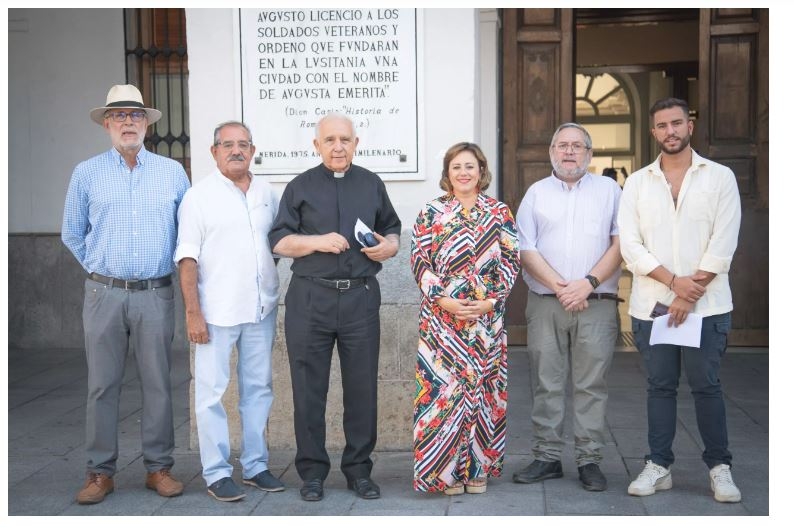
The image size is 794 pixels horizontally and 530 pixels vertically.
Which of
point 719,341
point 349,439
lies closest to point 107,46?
point 349,439

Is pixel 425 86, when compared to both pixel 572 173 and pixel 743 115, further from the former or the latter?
pixel 743 115

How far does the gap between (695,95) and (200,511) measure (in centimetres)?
1124

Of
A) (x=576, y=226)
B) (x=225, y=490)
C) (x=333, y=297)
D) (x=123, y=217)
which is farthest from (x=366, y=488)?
(x=123, y=217)

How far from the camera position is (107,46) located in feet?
32.1

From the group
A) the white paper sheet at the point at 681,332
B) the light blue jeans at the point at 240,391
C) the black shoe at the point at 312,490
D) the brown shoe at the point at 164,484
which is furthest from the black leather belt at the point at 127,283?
the white paper sheet at the point at 681,332

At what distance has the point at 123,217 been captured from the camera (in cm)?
501

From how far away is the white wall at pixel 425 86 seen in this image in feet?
19.2

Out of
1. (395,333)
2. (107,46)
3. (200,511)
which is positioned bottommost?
(200,511)

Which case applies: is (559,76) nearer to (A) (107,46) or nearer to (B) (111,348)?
(A) (107,46)

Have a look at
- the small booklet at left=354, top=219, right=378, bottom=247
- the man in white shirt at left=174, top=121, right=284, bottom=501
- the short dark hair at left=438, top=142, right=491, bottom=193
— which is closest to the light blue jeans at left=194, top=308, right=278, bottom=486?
the man in white shirt at left=174, top=121, right=284, bottom=501

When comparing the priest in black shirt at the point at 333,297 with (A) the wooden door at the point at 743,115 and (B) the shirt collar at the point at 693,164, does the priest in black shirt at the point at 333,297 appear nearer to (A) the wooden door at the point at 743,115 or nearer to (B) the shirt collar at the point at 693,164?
(B) the shirt collar at the point at 693,164

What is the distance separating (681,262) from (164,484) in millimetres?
2802

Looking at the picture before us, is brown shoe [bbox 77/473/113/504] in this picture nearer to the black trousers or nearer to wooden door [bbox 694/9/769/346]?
the black trousers

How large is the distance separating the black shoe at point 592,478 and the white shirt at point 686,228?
0.83 m
